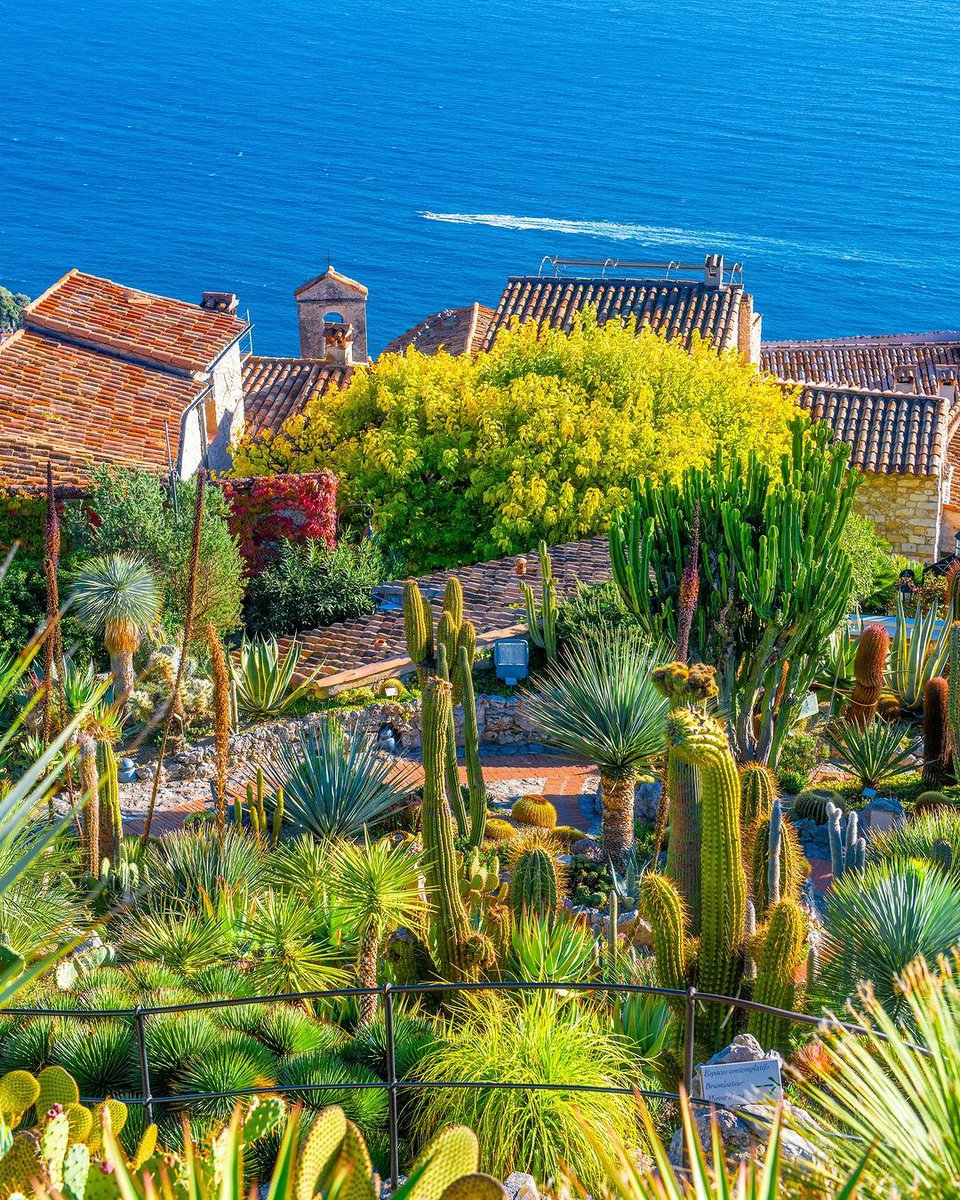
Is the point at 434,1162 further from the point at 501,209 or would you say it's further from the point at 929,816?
the point at 501,209

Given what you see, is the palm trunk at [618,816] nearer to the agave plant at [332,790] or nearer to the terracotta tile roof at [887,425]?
the agave plant at [332,790]

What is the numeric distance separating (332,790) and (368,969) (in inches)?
143

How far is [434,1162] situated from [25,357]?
23969mm

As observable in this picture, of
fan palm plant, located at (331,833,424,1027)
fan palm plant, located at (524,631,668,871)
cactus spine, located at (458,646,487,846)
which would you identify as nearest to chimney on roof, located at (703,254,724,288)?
fan palm plant, located at (524,631,668,871)

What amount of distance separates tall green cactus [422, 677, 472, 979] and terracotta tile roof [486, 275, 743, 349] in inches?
827

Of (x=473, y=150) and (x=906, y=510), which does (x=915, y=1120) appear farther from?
(x=473, y=150)

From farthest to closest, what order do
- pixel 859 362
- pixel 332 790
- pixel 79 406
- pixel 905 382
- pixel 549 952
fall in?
pixel 859 362 < pixel 905 382 < pixel 79 406 < pixel 332 790 < pixel 549 952

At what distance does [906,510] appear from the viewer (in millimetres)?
26547

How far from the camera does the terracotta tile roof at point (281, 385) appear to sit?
98.4 feet

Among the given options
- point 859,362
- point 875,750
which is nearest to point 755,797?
point 875,750

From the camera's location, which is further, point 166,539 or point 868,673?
point 166,539

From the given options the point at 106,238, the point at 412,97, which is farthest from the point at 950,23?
the point at 106,238

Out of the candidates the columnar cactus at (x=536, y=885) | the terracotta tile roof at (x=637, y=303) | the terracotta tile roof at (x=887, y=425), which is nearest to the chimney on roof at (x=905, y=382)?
the terracotta tile roof at (x=637, y=303)

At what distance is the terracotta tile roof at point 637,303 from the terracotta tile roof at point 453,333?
1056mm
